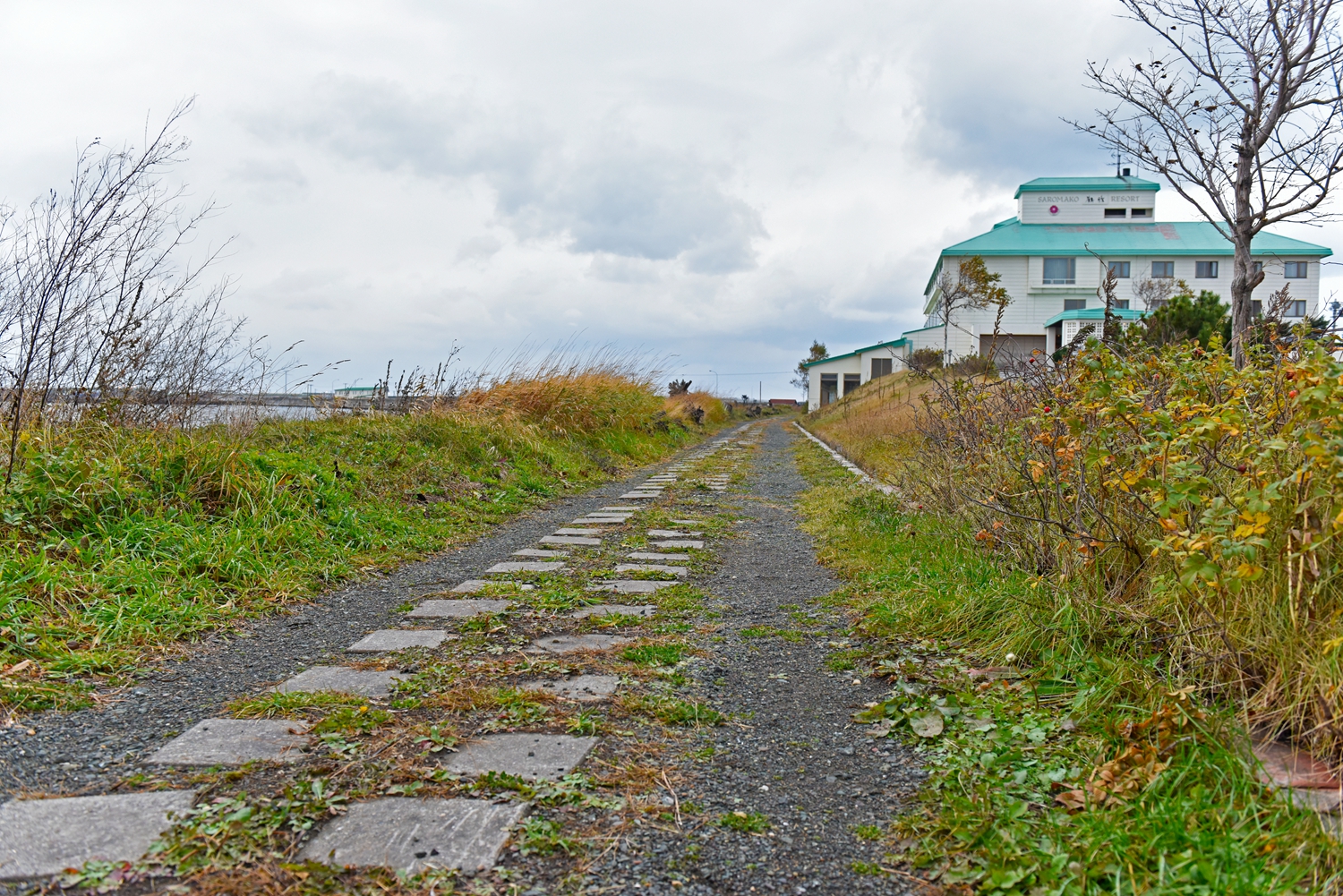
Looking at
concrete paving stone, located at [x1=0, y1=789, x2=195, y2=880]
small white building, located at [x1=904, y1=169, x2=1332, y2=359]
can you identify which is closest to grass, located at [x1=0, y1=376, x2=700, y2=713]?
concrete paving stone, located at [x1=0, y1=789, x2=195, y2=880]

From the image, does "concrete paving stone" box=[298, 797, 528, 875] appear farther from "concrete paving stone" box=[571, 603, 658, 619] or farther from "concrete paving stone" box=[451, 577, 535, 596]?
"concrete paving stone" box=[451, 577, 535, 596]

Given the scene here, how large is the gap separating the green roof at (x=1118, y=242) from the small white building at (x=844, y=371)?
19.7ft

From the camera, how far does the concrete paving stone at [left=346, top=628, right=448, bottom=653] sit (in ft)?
11.1

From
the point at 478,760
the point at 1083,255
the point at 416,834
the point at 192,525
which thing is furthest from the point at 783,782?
the point at 1083,255

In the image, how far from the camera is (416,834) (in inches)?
74.3

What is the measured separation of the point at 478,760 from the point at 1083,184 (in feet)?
142

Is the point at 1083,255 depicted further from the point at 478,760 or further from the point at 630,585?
the point at 478,760

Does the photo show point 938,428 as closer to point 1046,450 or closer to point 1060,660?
point 1046,450

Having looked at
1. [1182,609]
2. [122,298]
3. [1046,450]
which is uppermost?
[122,298]

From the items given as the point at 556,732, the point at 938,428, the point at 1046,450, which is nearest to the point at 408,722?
the point at 556,732

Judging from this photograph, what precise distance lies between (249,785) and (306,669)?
1.03 metres

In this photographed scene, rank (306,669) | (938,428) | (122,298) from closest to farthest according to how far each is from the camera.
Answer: (306,669) → (122,298) → (938,428)

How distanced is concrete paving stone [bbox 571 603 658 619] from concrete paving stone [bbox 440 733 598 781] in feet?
4.52

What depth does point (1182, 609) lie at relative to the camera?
2.67 meters
